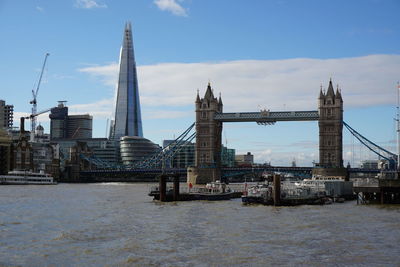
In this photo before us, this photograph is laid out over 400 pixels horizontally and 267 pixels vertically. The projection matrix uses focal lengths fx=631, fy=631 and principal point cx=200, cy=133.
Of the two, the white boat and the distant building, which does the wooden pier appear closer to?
the white boat

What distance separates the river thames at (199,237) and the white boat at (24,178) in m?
98.0

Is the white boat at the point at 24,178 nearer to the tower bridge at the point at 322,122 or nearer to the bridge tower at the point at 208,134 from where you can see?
the tower bridge at the point at 322,122

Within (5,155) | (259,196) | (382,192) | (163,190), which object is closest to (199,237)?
(259,196)

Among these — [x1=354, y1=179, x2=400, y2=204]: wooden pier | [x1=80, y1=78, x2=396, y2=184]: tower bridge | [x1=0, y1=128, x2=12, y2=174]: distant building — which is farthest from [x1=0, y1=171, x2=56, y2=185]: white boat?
[x1=354, y1=179, x2=400, y2=204]: wooden pier

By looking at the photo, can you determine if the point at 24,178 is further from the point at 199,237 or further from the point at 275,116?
the point at 199,237

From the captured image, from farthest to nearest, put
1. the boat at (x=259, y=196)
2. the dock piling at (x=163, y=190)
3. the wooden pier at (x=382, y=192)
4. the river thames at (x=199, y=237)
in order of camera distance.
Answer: the dock piling at (x=163, y=190)
the boat at (x=259, y=196)
the wooden pier at (x=382, y=192)
the river thames at (x=199, y=237)

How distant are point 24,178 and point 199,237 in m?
130

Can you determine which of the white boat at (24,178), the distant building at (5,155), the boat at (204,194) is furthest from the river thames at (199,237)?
the distant building at (5,155)

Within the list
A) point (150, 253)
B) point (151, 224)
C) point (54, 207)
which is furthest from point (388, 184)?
point (150, 253)

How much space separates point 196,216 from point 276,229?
14034 mm

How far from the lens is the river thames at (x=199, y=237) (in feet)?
127

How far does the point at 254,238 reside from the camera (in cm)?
4738

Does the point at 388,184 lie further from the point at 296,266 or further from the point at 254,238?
the point at 296,266

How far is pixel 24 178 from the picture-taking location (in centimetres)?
16962
